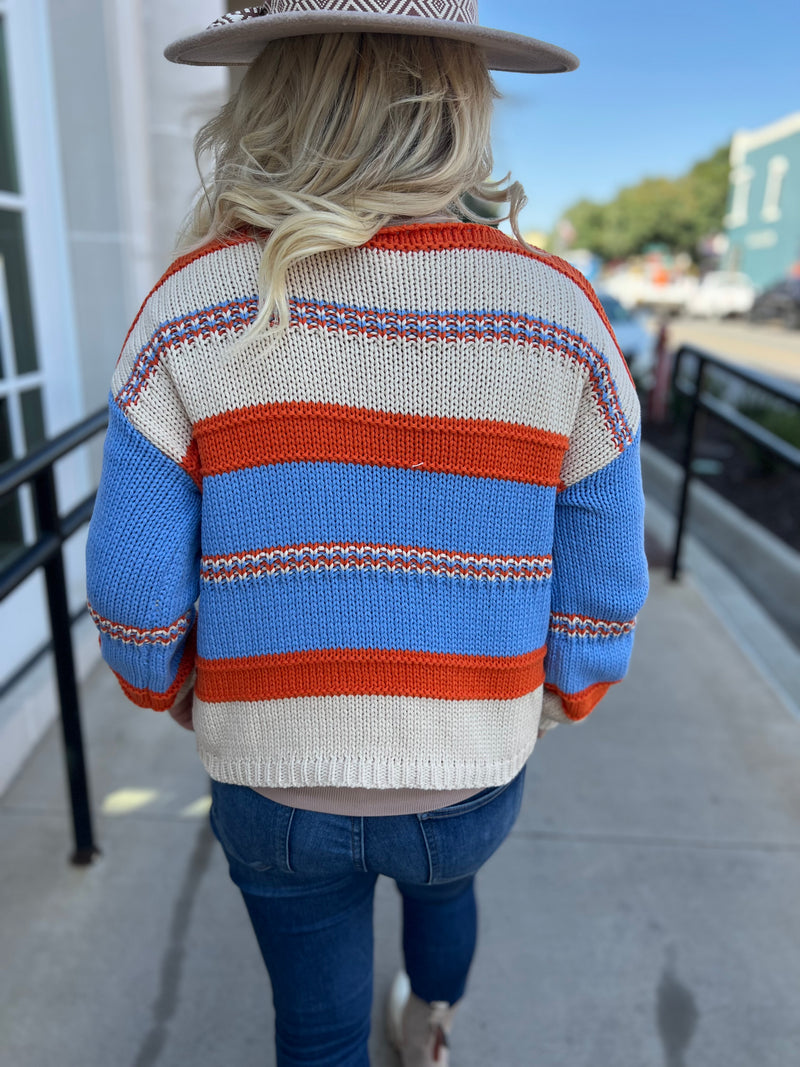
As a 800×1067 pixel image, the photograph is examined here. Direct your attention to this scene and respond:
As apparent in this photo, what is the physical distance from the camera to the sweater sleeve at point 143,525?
1028 millimetres

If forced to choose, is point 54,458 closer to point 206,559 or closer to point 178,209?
point 206,559

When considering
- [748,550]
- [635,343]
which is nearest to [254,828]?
[748,550]

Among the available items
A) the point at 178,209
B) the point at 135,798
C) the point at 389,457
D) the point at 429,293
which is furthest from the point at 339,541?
the point at 178,209

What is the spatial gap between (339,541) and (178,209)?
315 cm

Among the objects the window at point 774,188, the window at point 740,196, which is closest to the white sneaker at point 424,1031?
the window at point 774,188

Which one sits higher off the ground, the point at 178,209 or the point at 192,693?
the point at 178,209

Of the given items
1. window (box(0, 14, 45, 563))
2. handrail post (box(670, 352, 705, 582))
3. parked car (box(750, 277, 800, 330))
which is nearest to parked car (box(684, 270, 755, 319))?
parked car (box(750, 277, 800, 330))

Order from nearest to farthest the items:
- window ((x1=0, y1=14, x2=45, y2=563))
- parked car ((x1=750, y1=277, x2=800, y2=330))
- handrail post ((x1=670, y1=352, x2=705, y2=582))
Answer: window ((x1=0, y1=14, x2=45, y2=563)), handrail post ((x1=670, y1=352, x2=705, y2=582)), parked car ((x1=750, y1=277, x2=800, y2=330))

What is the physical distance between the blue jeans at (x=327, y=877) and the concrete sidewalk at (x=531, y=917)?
0.61 meters

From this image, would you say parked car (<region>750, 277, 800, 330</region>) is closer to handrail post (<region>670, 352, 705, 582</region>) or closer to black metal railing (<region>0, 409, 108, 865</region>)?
handrail post (<region>670, 352, 705, 582</region>)

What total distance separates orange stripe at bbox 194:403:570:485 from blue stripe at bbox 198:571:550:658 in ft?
0.47

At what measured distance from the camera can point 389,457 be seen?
102 cm

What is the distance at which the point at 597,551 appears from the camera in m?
1.15

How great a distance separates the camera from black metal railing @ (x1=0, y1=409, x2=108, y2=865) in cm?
182
